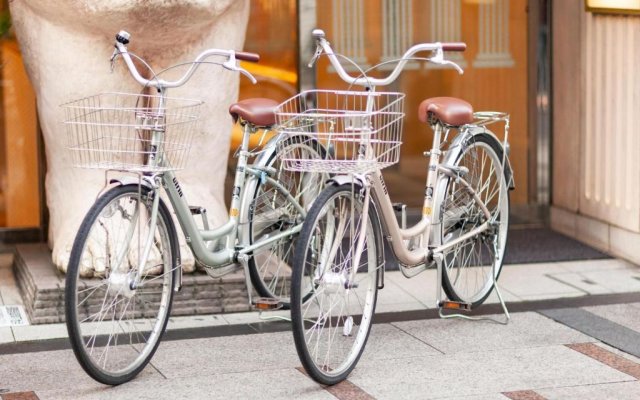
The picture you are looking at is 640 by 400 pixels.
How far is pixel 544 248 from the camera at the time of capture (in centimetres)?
720

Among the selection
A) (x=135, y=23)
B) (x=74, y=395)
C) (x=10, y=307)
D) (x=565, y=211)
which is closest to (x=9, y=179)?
(x=10, y=307)

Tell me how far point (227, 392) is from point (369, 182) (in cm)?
97

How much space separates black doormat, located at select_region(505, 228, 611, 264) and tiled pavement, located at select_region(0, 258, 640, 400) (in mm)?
768

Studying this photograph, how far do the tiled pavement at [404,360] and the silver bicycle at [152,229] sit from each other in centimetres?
17

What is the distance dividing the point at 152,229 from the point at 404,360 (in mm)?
1200

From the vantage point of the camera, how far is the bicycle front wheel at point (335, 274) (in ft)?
14.7

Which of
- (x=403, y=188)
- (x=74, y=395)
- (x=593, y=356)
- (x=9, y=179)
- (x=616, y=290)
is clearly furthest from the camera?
(x=403, y=188)

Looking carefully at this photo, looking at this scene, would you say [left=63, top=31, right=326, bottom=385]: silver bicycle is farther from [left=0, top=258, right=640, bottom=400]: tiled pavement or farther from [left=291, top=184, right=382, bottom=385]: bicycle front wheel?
[left=291, top=184, right=382, bottom=385]: bicycle front wheel

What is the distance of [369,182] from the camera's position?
475cm

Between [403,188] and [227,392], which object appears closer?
[227,392]

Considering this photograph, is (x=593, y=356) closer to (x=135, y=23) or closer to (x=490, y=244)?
(x=490, y=244)

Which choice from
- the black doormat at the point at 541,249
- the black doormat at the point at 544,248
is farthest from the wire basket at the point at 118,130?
the black doormat at the point at 544,248

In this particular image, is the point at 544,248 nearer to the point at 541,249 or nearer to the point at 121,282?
the point at 541,249

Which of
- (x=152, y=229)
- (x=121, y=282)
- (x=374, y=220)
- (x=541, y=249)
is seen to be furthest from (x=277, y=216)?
(x=541, y=249)
